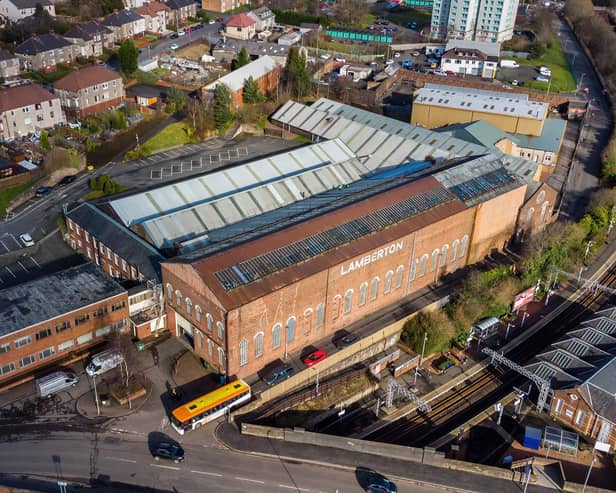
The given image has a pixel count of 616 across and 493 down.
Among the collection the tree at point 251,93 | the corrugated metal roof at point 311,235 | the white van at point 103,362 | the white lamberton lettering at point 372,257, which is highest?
the corrugated metal roof at point 311,235

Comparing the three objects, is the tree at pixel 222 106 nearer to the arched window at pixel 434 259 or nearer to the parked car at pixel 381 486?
the arched window at pixel 434 259

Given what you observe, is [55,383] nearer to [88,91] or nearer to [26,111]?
[26,111]

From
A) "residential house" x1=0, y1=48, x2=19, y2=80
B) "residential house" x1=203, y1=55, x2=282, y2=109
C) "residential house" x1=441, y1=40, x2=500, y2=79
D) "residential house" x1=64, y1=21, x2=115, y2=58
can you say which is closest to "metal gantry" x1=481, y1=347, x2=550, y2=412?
"residential house" x1=203, y1=55, x2=282, y2=109

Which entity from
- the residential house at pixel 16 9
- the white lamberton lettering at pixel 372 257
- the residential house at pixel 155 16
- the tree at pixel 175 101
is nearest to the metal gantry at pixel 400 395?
the white lamberton lettering at pixel 372 257

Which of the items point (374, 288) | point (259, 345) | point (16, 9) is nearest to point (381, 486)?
point (259, 345)

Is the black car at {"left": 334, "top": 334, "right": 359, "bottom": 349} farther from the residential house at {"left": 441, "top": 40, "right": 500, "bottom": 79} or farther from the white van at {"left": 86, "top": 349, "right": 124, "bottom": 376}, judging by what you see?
the residential house at {"left": 441, "top": 40, "right": 500, "bottom": 79}

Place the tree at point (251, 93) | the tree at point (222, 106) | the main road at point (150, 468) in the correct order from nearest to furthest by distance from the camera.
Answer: the main road at point (150, 468)
the tree at point (222, 106)
the tree at point (251, 93)
